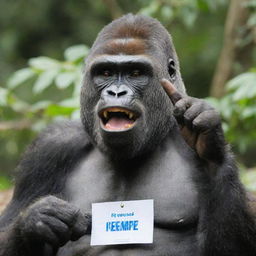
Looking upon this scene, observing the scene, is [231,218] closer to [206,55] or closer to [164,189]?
[164,189]

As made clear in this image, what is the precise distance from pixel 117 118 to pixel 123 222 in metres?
0.65

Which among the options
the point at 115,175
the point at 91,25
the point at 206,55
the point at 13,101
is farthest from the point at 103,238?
the point at 91,25

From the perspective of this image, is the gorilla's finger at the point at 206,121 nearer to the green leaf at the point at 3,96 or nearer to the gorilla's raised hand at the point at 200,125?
the gorilla's raised hand at the point at 200,125

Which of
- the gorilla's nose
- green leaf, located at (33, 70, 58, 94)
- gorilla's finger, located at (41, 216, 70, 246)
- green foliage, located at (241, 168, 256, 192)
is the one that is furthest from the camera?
green leaf, located at (33, 70, 58, 94)

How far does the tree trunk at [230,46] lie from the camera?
10531 mm

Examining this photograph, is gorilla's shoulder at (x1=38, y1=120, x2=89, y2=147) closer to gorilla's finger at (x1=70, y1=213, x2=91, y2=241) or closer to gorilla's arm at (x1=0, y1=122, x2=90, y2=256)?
gorilla's arm at (x1=0, y1=122, x2=90, y2=256)

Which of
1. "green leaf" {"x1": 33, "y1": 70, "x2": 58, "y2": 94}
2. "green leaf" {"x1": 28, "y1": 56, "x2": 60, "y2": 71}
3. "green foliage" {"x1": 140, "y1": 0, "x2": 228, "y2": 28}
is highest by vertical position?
"green foliage" {"x1": 140, "y1": 0, "x2": 228, "y2": 28}

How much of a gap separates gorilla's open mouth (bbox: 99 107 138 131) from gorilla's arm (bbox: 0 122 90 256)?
0.55 metres

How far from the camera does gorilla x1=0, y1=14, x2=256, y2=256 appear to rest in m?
5.28

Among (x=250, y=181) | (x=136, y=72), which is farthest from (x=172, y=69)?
(x=250, y=181)

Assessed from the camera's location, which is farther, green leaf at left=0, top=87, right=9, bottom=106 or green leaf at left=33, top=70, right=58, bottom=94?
green leaf at left=0, top=87, right=9, bottom=106

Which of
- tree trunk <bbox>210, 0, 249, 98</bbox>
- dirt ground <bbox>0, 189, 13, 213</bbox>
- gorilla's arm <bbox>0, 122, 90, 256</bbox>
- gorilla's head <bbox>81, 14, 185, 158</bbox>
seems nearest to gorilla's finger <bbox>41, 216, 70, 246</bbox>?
gorilla's arm <bbox>0, 122, 90, 256</bbox>

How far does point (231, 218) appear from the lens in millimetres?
5262

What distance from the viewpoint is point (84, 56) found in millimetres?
8578
